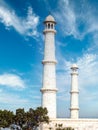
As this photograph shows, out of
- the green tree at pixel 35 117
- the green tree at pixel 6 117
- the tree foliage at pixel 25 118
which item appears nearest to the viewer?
the green tree at pixel 6 117

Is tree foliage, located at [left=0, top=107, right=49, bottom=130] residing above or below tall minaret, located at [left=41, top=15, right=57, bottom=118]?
below

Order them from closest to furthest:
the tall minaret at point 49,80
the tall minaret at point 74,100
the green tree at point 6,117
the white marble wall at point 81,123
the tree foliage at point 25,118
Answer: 1. the green tree at point 6,117
2. the tree foliage at point 25,118
3. the tall minaret at point 49,80
4. the white marble wall at point 81,123
5. the tall minaret at point 74,100

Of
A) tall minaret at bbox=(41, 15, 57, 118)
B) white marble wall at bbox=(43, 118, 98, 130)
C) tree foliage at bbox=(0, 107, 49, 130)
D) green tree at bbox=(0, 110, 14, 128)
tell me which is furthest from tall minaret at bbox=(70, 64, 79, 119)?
green tree at bbox=(0, 110, 14, 128)

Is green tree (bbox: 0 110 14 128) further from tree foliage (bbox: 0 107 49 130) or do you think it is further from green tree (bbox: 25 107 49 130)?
green tree (bbox: 25 107 49 130)

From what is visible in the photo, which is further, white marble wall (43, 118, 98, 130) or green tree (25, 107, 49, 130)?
white marble wall (43, 118, 98, 130)

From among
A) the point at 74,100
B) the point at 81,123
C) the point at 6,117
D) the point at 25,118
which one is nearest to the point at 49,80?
the point at 25,118

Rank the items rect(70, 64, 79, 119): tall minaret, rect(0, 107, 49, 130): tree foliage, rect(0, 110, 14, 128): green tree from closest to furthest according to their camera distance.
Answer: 1. rect(0, 110, 14, 128): green tree
2. rect(0, 107, 49, 130): tree foliage
3. rect(70, 64, 79, 119): tall minaret

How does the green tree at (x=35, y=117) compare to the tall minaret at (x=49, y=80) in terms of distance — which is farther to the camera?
the tall minaret at (x=49, y=80)

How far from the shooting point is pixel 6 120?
50.8 meters

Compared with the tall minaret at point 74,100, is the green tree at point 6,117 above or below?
below

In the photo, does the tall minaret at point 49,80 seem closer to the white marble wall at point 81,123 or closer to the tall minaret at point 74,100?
the white marble wall at point 81,123

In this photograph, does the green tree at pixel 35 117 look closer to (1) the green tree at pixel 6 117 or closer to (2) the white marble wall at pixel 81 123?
(1) the green tree at pixel 6 117

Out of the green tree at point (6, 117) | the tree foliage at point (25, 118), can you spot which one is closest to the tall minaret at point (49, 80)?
the tree foliage at point (25, 118)

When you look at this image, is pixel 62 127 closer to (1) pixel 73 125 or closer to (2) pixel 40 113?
(1) pixel 73 125
